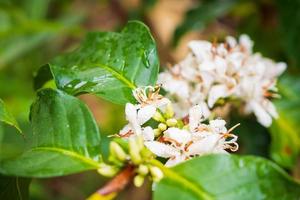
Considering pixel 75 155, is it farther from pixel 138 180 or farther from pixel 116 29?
pixel 116 29

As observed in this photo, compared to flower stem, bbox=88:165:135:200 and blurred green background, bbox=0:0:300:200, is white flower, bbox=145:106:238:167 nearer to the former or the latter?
flower stem, bbox=88:165:135:200

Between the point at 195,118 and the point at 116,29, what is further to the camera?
the point at 116,29

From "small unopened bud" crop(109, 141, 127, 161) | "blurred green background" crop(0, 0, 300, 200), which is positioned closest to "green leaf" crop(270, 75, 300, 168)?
"blurred green background" crop(0, 0, 300, 200)

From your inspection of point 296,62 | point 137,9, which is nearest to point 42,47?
point 137,9

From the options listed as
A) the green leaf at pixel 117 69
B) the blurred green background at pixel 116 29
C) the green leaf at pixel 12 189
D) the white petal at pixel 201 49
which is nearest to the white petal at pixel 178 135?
the green leaf at pixel 117 69

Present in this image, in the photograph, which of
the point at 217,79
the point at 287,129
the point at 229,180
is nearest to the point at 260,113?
the point at 217,79

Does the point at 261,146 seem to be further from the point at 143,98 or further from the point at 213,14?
the point at 143,98

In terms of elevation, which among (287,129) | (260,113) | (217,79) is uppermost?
(217,79)
